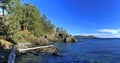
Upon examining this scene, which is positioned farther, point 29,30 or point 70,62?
point 29,30

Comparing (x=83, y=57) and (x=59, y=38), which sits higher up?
(x=59, y=38)

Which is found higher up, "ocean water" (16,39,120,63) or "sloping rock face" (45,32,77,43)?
"sloping rock face" (45,32,77,43)

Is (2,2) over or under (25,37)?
over

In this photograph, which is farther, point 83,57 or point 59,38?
point 59,38

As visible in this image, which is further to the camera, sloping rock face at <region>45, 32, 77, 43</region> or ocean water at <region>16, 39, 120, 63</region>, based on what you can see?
sloping rock face at <region>45, 32, 77, 43</region>

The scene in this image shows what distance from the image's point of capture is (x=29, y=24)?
88.1m

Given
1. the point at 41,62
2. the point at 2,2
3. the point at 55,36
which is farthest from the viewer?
the point at 55,36

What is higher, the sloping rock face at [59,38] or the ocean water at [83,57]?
the sloping rock face at [59,38]

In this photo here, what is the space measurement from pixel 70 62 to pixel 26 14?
5702 cm

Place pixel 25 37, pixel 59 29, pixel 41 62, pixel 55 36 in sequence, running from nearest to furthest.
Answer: pixel 41 62 < pixel 25 37 < pixel 55 36 < pixel 59 29

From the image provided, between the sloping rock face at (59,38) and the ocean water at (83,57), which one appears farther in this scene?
the sloping rock face at (59,38)

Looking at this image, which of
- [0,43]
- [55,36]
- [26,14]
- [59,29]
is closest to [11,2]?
[0,43]

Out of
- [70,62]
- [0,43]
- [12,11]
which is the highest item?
[12,11]

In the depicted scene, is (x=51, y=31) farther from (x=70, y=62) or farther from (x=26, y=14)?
(x=70, y=62)
